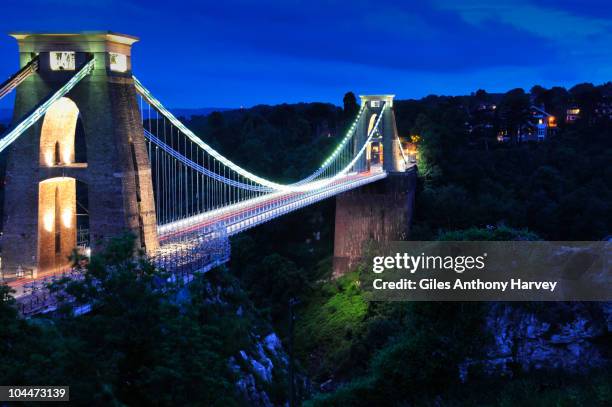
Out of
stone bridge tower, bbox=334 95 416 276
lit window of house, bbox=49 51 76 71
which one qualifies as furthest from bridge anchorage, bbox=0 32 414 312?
stone bridge tower, bbox=334 95 416 276

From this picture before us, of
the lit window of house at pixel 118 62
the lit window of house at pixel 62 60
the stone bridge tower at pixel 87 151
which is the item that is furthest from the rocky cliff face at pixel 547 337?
the lit window of house at pixel 62 60

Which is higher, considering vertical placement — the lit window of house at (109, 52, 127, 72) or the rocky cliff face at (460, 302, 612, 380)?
the lit window of house at (109, 52, 127, 72)

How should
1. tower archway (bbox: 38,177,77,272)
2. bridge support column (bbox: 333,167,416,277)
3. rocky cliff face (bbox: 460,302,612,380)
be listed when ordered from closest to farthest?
tower archway (bbox: 38,177,77,272) < rocky cliff face (bbox: 460,302,612,380) < bridge support column (bbox: 333,167,416,277)

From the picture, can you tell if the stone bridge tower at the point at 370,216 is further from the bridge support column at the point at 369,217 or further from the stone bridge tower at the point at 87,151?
the stone bridge tower at the point at 87,151

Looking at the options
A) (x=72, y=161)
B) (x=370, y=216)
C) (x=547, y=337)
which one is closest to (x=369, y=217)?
(x=370, y=216)

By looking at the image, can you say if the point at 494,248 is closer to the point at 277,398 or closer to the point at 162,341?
the point at 277,398

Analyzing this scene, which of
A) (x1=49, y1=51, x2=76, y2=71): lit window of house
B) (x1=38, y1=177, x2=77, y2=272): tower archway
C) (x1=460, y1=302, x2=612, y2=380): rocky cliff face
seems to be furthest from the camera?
(x1=460, y1=302, x2=612, y2=380): rocky cliff face

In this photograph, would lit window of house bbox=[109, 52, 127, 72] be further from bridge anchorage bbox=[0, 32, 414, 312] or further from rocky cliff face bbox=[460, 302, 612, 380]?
rocky cliff face bbox=[460, 302, 612, 380]
